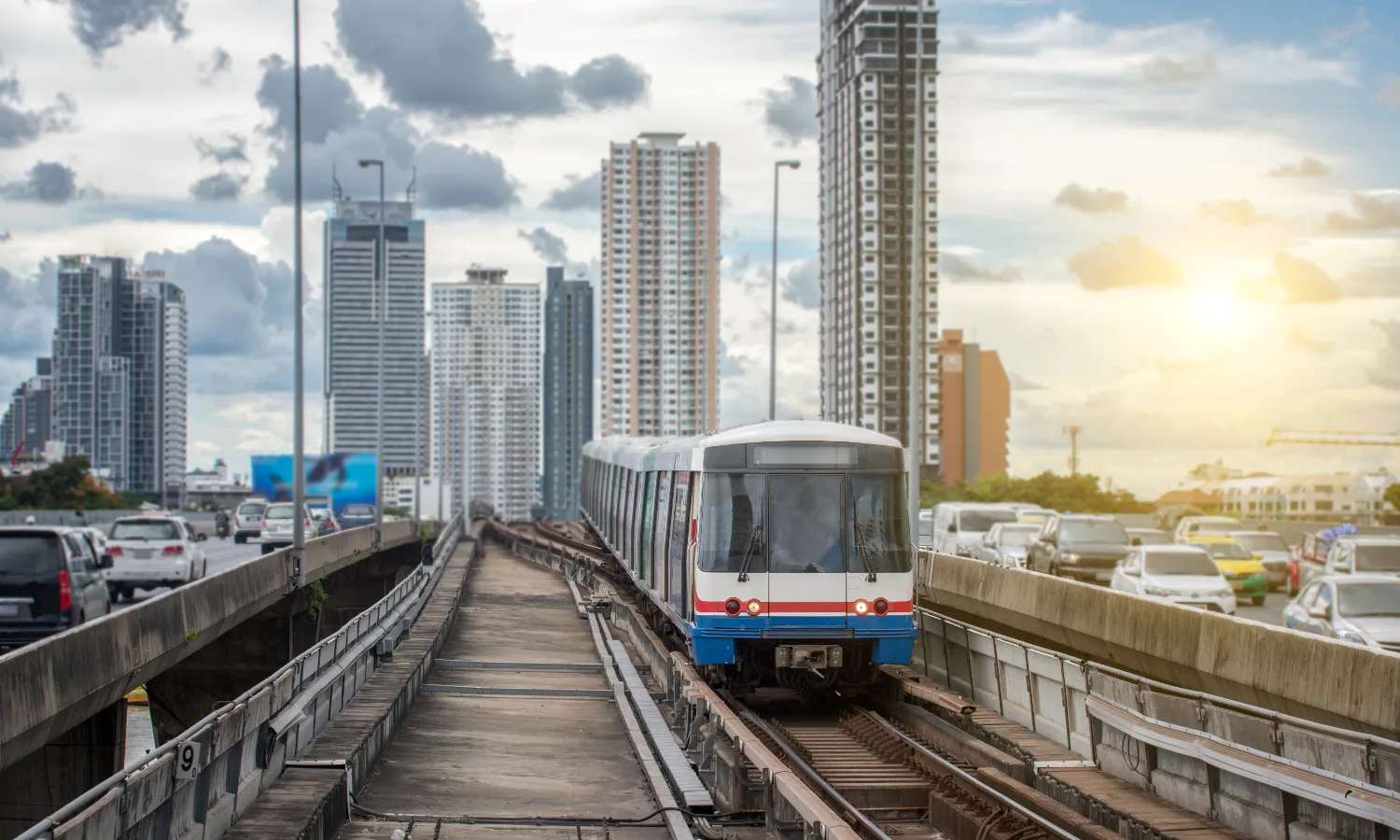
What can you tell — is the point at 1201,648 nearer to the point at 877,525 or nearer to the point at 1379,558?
the point at 877,525

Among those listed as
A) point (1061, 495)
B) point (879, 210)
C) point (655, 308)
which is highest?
point (879, 210)

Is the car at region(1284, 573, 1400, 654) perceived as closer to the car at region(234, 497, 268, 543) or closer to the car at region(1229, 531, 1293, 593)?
the car at region(1229, 531, 1293, 593)

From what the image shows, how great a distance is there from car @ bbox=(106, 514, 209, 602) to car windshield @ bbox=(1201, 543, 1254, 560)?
2240cm

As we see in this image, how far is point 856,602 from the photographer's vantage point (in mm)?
18422

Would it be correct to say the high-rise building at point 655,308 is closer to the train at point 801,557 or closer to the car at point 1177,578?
the car at point 1177,578

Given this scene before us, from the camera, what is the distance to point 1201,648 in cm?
1585

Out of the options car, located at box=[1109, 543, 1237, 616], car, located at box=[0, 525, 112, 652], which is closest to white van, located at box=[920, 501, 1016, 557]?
car, located at box=[1109, 543, 1237, 616]

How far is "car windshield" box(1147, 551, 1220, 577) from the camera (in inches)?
1201

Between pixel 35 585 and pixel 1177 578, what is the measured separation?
61.4 ft

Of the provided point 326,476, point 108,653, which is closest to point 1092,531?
point 108,653

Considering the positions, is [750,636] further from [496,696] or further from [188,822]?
[188,822]

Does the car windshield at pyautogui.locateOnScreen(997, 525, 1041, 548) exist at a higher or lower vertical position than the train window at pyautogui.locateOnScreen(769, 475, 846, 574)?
lower

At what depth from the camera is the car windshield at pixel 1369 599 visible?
20797 mm

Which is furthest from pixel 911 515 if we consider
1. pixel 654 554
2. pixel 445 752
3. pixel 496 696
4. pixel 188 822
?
pixel 188 822
